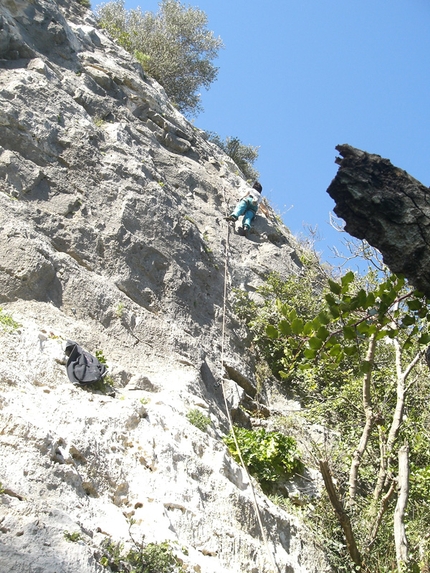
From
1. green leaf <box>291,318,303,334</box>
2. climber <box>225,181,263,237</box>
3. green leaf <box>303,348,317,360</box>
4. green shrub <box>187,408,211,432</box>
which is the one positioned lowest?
green shrub <box>187,408,211,432</box>

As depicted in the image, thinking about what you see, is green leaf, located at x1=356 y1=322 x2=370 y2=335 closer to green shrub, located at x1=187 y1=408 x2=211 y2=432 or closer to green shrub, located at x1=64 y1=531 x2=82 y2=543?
green shrub, located at x1=64 y1=531 x2=82 y2=543

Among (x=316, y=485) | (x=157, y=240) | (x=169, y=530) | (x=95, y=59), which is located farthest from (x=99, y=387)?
(x=95, y=59)

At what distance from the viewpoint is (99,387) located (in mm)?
6785

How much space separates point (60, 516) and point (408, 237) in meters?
3.28

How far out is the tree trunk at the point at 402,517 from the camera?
6.25m

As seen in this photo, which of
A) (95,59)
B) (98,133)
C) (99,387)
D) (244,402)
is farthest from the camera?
(95,59)

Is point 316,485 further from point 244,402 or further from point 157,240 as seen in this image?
point 157,240

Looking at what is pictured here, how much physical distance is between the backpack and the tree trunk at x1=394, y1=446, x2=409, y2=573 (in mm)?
3468

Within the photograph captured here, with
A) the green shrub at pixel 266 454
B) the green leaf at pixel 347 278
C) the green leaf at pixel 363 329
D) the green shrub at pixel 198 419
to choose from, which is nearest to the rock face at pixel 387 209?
the green leaf at pixel 347 278

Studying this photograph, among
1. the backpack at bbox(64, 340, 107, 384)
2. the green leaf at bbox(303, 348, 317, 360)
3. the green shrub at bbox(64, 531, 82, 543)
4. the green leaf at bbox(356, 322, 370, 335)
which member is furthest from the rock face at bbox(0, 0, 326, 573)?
the green leaf at bbox(356, 322, 370, 335)

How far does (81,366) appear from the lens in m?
6.77

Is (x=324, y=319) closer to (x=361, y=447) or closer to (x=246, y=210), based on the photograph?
(x=361, y=447)

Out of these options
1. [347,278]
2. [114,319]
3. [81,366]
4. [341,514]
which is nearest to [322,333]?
[347,278]

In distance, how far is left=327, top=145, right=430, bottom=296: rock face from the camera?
3.21 meters
